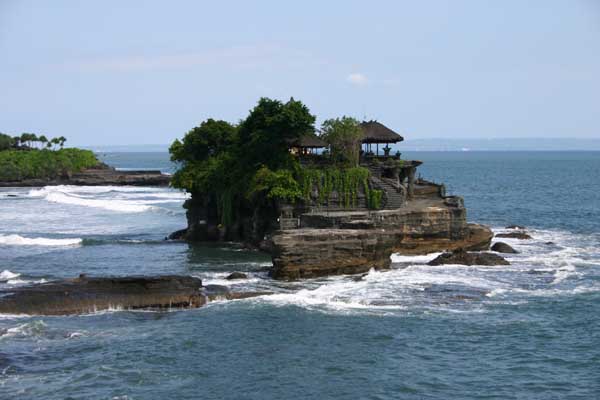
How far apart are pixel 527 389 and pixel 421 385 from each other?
3.46 meters

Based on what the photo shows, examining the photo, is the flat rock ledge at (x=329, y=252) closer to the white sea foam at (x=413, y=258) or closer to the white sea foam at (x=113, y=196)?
the white sea foam at (x=413, y=258)

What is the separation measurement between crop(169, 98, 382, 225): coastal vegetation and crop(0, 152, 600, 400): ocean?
4.75m

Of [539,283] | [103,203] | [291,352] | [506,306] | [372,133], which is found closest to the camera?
[291,352]

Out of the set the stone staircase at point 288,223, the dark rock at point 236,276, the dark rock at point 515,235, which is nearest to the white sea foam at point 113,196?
the stone staircase at point 288,223

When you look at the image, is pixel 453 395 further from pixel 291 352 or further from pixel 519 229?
pixel 519 229

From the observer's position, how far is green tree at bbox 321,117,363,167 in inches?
2172

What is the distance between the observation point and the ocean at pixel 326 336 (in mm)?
26750

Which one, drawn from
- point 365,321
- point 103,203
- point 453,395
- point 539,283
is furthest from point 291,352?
point 103,203

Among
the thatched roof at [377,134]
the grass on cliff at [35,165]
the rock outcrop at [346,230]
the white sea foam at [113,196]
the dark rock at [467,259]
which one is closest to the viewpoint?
the rock outcrop at [346,230]

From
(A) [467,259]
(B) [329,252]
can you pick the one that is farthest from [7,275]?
(A) [467,259]

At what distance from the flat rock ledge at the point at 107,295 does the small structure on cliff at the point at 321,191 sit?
898cm

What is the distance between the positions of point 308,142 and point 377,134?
17.4ft

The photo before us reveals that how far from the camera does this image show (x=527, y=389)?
2652 centimetres

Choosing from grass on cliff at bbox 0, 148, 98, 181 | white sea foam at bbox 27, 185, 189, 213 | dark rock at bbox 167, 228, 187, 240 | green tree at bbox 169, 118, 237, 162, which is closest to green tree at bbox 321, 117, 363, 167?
green tree at bbox 169, 118, 237, 162
